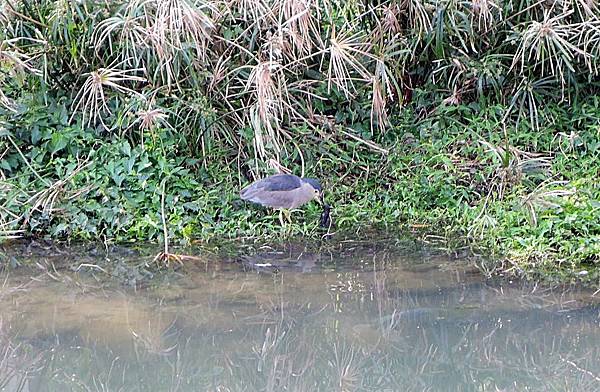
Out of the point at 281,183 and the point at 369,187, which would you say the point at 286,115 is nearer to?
the point at 369,187

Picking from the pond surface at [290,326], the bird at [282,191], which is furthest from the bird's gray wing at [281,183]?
the pond surface at [290,326]

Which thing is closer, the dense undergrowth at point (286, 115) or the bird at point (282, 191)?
the bird at point (282, 191)

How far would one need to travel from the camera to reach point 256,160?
517 cm

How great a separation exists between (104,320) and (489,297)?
172 cm

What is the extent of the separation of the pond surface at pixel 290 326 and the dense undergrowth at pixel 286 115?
19.4 inches

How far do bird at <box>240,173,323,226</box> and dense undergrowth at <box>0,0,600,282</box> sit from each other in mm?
179

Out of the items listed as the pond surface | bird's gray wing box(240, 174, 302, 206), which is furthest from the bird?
the pond surface

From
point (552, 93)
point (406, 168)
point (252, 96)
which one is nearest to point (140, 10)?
point (252, 96)

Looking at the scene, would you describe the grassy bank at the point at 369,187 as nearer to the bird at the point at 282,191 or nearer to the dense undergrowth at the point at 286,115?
the dense undergrowth at the point at 286,115

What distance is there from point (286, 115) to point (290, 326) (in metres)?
2.10

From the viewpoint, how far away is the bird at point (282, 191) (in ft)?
15.7

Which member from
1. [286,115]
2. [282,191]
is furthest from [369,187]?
[282,191]

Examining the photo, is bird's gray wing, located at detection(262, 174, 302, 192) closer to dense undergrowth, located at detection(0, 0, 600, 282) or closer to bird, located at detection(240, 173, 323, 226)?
bird, located at detection(240, 173, 323, 226)

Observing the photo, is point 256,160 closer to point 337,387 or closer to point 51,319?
point 51,319
